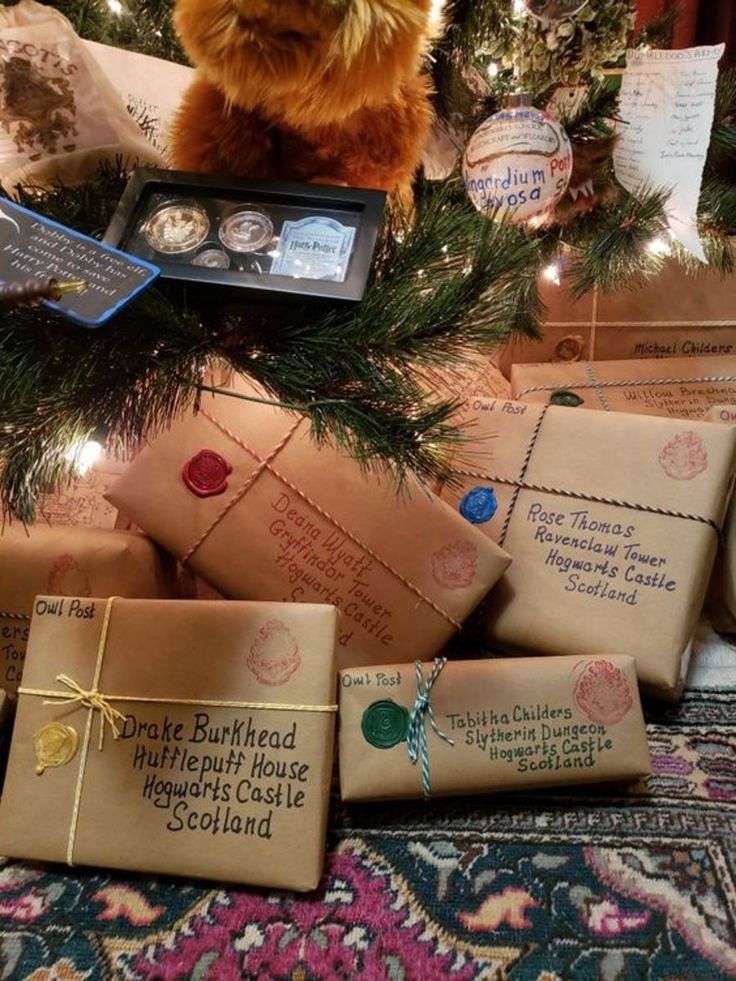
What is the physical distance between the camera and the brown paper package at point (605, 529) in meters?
0.83

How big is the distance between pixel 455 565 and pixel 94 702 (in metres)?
0.42

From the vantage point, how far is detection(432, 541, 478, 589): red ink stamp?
0.83 meters

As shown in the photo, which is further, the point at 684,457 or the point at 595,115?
the point at 595,115

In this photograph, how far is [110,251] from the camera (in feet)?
1.94

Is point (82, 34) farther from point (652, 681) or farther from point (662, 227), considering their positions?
point (652, 681)

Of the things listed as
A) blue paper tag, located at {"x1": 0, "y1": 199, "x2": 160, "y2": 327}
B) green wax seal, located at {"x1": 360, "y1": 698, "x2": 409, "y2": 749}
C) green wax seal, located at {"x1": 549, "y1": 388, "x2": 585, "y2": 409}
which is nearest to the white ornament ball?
green wax seal, located at {"x1": 549, "y1": 388, "x2": 585, "y2": 409}

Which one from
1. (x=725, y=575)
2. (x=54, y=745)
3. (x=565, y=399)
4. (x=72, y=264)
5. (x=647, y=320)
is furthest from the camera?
(x=647, y=320)

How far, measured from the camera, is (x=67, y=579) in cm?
82

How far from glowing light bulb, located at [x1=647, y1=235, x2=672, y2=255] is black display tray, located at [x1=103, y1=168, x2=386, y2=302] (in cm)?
59

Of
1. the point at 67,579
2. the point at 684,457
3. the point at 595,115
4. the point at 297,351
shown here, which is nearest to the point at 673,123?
the point at 595,115

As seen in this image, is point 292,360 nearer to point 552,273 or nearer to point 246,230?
point 246,230

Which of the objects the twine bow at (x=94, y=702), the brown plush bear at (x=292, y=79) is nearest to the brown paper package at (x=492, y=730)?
the twine bow at (x=94, y=702)

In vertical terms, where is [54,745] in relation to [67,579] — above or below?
below

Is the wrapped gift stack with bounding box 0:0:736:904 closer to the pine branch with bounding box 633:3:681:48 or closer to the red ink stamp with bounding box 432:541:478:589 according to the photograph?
the red ink stamp with bounding box 432:541:478:589
